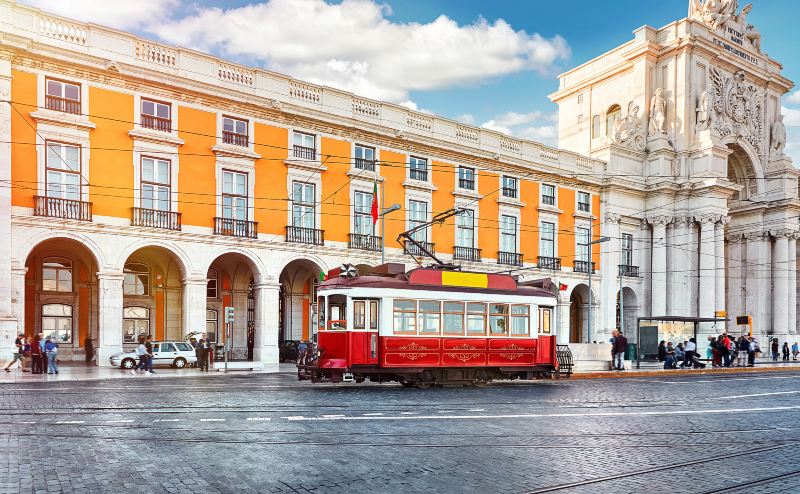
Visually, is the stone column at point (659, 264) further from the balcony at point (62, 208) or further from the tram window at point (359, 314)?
the balcony at point (62, 208)

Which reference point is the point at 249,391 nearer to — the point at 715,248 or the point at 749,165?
the point at 715,248

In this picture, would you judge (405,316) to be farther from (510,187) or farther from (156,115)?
(510,187)

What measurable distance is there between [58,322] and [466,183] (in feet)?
70.4

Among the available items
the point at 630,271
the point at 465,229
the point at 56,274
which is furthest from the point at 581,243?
the point at 56,274

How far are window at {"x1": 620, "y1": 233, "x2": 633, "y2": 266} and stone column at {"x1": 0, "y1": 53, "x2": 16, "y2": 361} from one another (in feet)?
119

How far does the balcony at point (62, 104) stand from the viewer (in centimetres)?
2633

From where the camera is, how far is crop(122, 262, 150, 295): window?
1273 inches

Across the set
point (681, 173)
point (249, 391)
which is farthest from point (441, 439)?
point (681, 173)

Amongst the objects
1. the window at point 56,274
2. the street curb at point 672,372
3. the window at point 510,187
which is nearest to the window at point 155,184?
the window at point 56,274

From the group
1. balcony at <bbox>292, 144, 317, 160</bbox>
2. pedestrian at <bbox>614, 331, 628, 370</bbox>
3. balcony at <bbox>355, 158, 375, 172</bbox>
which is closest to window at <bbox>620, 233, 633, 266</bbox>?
pedestrian at <bbox>614, 331, 628, 370</bbox>

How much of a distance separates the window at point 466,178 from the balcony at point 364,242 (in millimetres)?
6591

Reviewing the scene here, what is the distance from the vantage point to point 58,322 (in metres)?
30.6

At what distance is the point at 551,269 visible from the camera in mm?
43250

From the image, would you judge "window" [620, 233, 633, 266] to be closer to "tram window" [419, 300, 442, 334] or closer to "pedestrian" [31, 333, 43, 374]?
"tram window" [419, 300, 442, 334]
